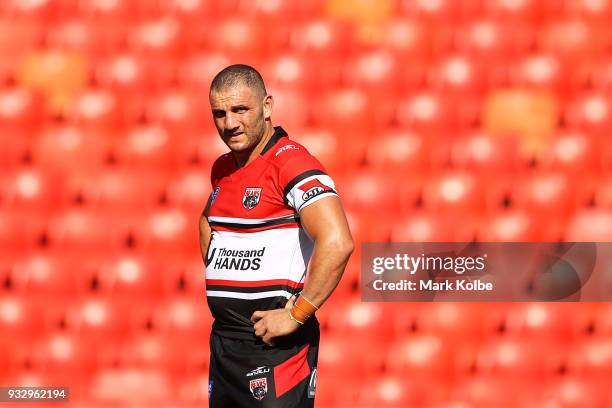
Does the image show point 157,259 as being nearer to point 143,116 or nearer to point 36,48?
point 143,116

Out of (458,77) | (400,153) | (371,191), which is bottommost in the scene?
(371,191)

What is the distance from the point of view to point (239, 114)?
4.01ft

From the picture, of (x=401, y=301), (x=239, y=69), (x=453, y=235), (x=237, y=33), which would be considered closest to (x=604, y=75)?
(x=453, y=235)

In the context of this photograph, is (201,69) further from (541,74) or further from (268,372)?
(268,372)

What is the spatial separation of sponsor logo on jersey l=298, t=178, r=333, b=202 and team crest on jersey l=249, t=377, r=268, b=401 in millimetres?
271

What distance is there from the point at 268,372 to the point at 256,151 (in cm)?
32

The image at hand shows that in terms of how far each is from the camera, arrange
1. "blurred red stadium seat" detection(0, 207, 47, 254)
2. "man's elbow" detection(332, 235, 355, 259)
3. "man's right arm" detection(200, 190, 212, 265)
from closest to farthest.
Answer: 1. "man's elbow" detection(332, 235, 355, 259)
2. "man's right arm" detection(200, 190, 212, 265)
3. "blurred red stadium seat" detection(0, 207, 47, 254)

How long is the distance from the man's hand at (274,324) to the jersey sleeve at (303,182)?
143mm

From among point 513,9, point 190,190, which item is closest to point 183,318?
point 190,190

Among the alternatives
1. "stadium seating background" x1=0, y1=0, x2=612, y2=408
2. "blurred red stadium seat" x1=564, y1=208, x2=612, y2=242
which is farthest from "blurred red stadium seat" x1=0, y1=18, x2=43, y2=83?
"blurred red stadium seat" x1=564, y1=208, x2=612, y2=242

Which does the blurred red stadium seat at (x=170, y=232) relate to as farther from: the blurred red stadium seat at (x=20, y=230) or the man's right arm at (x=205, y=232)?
the man's right arm at (x=205, y=232)

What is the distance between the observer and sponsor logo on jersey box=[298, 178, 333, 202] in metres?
1.16

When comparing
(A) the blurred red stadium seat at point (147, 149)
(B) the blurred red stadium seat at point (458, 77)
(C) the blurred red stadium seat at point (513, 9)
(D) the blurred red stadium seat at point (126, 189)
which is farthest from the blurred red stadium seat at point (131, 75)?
(C) the blurred red stadium seat at point (513, 9)

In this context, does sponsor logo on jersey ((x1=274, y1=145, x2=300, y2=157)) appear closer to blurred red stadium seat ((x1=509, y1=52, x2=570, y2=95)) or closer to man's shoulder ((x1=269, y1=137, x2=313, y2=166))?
man's shoulder ((x1=269, y1=137, x2=313, y2=166))
